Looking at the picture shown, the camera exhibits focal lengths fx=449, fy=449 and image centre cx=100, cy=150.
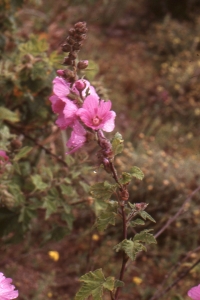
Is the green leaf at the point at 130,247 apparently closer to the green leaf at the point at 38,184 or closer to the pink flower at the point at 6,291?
the pink flower at the point at 6,291

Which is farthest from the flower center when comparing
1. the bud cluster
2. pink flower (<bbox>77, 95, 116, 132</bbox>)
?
the bud cluster

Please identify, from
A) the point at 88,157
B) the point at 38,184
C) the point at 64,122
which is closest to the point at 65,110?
the point at 64,122

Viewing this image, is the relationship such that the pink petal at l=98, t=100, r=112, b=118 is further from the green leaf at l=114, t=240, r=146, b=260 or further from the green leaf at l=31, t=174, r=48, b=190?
the green leaf at l=31, t=174, r=48, b=190

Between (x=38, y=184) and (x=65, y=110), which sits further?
(x=38, y=184)

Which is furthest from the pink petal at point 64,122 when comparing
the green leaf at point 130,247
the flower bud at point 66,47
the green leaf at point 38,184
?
the green leaf at point 38,184

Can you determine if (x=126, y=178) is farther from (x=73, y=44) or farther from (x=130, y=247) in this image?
(x=73, y=44)

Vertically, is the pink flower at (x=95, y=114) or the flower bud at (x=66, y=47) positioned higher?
the flower bud at (x=66, y=47)
